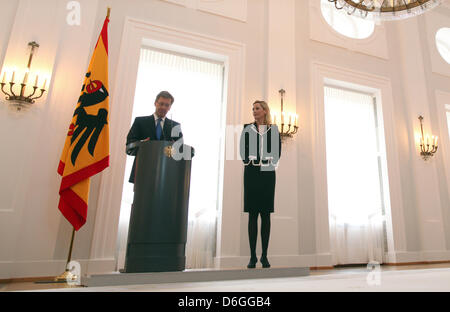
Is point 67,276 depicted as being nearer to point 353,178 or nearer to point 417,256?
point 353,178

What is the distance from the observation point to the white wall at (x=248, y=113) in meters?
3.30

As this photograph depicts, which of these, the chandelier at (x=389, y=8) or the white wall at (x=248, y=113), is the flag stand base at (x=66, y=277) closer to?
the white wall at (x=248, y=113)

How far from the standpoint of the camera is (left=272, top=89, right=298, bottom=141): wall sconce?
458 centimetres

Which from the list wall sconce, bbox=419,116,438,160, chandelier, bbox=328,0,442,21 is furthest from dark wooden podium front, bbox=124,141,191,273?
wall sconce, bbox=419,116,438,160

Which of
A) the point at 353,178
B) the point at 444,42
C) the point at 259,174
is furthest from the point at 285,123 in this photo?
the point at 444,42

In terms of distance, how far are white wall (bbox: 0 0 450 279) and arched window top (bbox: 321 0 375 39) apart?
0.34 meters

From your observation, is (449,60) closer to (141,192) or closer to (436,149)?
(436,149)

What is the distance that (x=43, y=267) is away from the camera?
10.5 ft

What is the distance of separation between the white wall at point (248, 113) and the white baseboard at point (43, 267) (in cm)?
1

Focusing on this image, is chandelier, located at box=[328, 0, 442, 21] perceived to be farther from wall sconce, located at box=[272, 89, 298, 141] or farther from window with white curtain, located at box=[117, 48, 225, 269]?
window with white curtain, located at box=[117, 48, 225, 269]

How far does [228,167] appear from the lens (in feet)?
14.1

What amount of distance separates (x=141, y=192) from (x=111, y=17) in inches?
123
